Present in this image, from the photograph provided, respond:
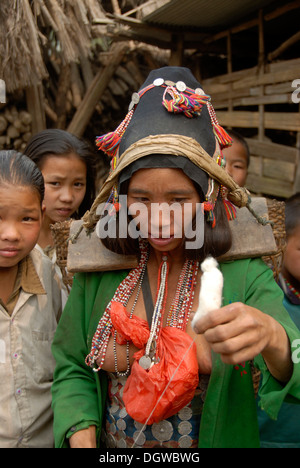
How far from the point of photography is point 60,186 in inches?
111

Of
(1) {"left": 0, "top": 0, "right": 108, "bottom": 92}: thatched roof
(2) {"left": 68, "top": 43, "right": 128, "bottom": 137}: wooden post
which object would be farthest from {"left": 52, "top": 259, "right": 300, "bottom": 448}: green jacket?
(2) {"left": 68, "top": 43, "right": 128, "bottom": 137}: wooden post

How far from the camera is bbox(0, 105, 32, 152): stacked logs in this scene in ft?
18.6

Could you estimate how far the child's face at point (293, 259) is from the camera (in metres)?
2.45

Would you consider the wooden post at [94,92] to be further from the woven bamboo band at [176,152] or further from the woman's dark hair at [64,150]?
the woven bamboo band at [176,152]

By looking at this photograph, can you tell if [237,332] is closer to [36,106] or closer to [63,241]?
[63,241]

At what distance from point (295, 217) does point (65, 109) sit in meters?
4.51

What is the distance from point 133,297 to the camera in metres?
1.77

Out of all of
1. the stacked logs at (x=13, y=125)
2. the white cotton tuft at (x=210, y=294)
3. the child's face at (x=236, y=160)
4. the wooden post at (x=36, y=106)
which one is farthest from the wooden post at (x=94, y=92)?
the white cotton tuft at (x=210, y=294)

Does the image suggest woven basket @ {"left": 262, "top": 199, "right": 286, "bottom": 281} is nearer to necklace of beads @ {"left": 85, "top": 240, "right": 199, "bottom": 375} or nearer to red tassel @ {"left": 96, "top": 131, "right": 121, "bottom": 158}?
necklace of beads @ {"left": 85, "top": 240, "right": 199, "bottom": 375}

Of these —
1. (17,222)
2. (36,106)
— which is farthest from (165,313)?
(36,106)

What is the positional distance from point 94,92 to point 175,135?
4907mm

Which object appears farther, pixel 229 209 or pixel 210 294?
pixel 229 209

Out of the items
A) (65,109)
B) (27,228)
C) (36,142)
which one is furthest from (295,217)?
(65,109)
